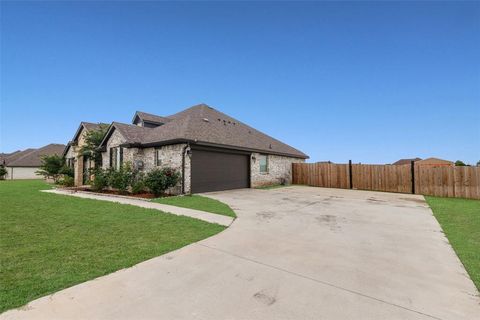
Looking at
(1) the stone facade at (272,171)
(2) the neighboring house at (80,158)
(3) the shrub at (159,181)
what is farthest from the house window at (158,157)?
(2) the neighboring house at (80,158)

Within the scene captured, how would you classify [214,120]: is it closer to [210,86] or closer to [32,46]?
[210,86]

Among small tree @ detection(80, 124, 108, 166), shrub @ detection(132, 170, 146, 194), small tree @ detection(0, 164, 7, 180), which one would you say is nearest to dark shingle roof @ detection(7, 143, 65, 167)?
small tree @ detection(0, 164, 7, 180)

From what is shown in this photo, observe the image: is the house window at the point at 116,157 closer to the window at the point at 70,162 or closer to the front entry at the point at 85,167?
the front entry at the point at 85,167

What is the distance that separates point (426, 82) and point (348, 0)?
9.45 metres

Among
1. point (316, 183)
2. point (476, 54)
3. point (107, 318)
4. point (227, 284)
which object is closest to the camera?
point (107, 318)

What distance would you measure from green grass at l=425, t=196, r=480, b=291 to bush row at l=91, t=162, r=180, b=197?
11.2m

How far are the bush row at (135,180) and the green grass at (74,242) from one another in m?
4.06

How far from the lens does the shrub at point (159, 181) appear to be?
1199cm

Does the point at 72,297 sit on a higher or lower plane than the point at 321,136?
lower

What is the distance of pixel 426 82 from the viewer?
16.0 meters

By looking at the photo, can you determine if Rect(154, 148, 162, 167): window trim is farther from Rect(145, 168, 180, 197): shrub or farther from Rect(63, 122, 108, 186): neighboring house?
Rect(63, 122, 108, 186): neighboring house

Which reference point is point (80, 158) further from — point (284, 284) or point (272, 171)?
point (284, 284)

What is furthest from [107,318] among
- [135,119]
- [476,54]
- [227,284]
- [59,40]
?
[135,119]

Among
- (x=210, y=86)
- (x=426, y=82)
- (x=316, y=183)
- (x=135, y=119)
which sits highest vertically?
(x=210, y=86)
